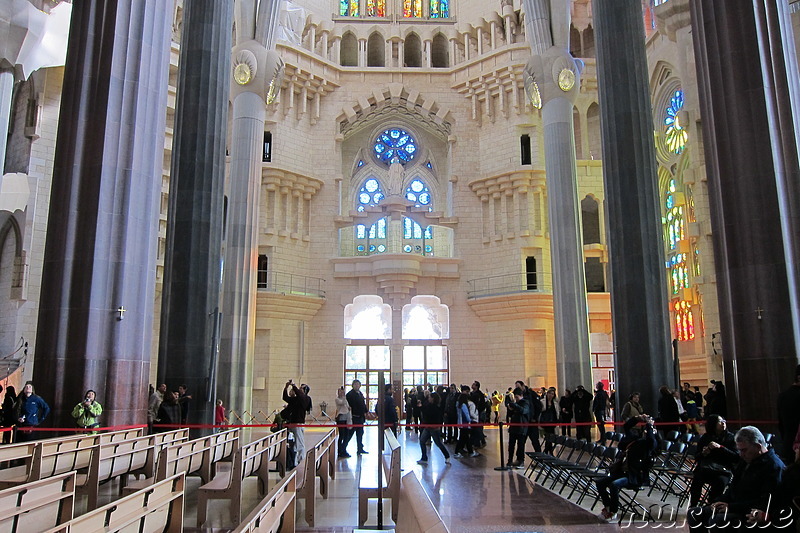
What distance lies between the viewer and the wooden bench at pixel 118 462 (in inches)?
222

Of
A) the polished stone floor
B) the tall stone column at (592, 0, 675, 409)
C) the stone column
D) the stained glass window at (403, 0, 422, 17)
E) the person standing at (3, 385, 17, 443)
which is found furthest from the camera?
the stained glass window at (403, 0, 422, 17)

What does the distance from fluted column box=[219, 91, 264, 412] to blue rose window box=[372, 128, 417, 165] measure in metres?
10.6

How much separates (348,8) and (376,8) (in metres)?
1.32

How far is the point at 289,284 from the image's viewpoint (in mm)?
27609

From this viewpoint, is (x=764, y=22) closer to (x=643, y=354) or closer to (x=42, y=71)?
(x=643, y=354)

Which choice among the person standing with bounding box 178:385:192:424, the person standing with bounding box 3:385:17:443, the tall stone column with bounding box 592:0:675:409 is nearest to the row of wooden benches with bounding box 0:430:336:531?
the person standing with bounding box 3:385:17:443

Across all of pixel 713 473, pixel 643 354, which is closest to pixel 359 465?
pixel 643 354

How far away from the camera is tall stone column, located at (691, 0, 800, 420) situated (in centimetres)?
943

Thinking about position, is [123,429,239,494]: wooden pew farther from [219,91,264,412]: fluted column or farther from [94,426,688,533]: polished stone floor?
[219,91,264,412]: fluted column

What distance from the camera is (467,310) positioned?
2897cm

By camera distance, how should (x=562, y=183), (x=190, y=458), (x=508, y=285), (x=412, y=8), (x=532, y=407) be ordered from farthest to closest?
(x=412, y=8)
(x=508, y=285)
(x=562, y=183)
(x=532, y=407)
(x=190, y=458)

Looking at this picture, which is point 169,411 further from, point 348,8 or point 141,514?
point 348,8

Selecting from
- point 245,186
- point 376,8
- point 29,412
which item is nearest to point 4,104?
point 245,186

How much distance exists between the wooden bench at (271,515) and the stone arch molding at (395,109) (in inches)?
1065
